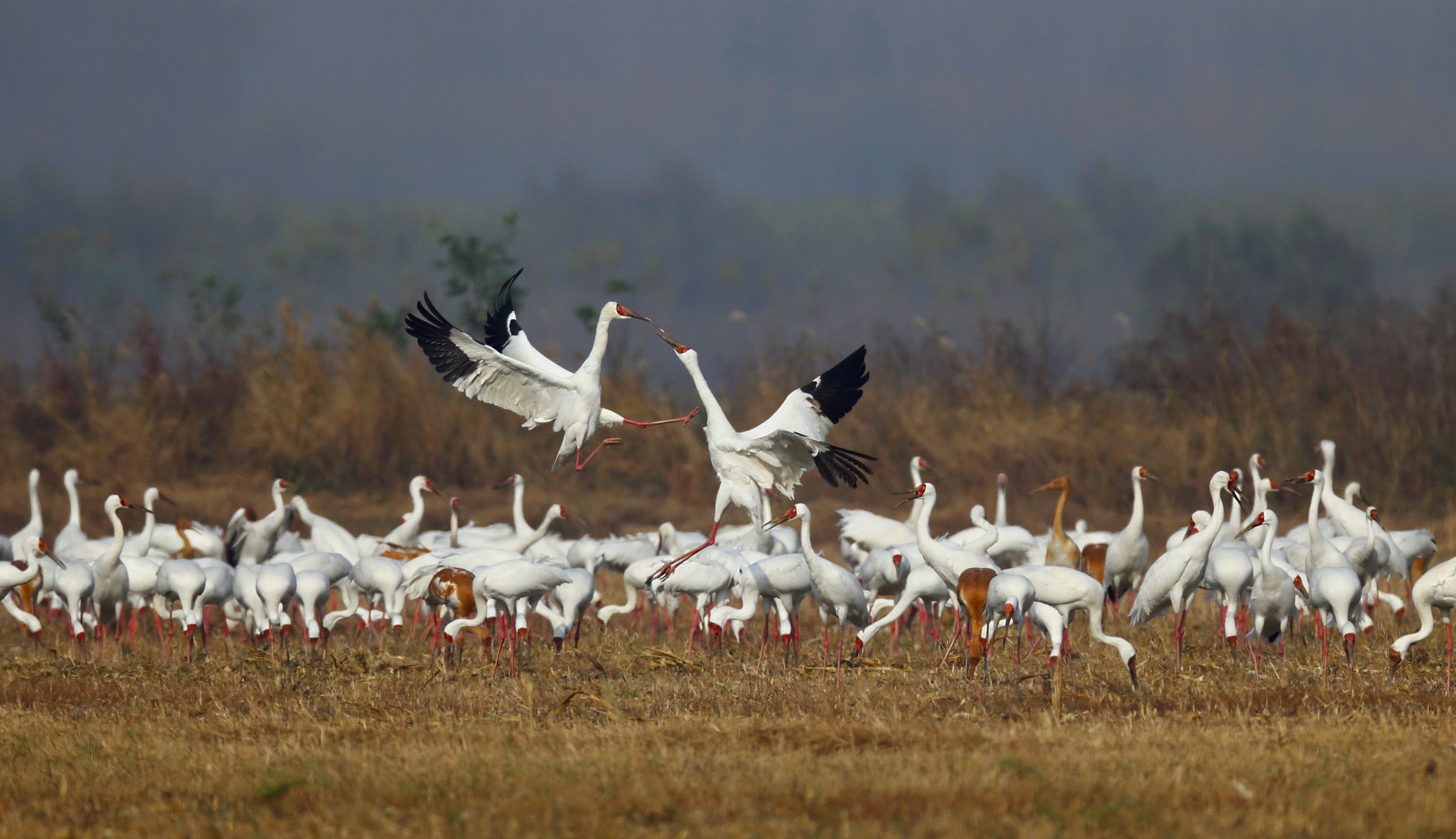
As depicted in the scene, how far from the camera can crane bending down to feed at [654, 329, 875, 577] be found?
32.7 feet

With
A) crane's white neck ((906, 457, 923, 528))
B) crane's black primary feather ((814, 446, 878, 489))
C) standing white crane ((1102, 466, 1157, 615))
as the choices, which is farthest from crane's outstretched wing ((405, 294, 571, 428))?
standing white crane ((1102, 466, 1157, 615))

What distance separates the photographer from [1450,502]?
55.5 ft

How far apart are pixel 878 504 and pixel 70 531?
29.4 feet

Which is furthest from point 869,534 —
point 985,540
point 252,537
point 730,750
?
point 730,750

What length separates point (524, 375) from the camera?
1061cm

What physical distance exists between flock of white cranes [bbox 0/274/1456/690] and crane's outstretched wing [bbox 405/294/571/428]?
0.06ft

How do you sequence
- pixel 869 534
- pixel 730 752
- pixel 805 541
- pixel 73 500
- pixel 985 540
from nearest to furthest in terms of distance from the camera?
pixel 730 752 → pixel 805 541 → pixel 985 540 → pixel 869 534 → pixel 73 500

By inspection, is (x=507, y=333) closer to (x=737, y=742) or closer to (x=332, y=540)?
(x=332, y=540)

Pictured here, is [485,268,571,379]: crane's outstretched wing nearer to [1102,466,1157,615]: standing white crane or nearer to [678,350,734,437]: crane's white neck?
[678,350,734,437]: crane's white neck

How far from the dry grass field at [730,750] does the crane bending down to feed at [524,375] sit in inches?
93.6

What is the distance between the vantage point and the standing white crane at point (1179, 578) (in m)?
8.77

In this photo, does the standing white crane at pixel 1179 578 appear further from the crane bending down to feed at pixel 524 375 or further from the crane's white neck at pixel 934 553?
the crane bending down to feed at pixel 524 375

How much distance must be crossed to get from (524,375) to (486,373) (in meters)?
0.25

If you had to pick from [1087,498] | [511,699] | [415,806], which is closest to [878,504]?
[1087,498]
